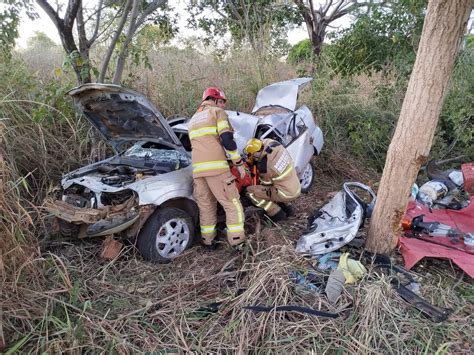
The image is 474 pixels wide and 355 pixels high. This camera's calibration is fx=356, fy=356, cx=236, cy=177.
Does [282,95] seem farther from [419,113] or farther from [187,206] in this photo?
[419,113]

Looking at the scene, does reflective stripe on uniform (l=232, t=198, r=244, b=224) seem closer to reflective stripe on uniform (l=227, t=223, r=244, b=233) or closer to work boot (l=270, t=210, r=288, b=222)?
reflective stripe on uniform (l=227, t=223, r=244, b=233)

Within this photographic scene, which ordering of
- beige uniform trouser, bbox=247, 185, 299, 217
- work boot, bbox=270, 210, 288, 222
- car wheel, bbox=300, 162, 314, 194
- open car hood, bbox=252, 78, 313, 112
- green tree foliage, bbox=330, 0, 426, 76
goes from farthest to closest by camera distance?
green tree foliage, bbox=330, 0, 426, 76, car wheel, bbox=300, 162, 314, 194, open car hood, bbox=252, 78, 313, 112, work boot, bbox=270, 210, 288, 222, beige uniform trouser, bbox=247, 185, 299, 217

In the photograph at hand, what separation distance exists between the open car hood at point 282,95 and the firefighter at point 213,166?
153 centimetres

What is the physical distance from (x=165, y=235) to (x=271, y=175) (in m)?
1.32

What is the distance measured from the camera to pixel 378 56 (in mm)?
7070

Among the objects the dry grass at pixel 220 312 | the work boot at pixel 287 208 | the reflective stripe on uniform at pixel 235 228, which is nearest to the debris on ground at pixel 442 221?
the dry grass at pixel 220 312

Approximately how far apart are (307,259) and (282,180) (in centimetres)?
98

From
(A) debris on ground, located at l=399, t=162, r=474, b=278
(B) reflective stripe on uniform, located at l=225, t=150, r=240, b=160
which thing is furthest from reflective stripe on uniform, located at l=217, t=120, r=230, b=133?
(A) debris on ground, located at l=399, t=162, r=474, b=278

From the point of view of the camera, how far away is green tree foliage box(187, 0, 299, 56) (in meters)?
7.17

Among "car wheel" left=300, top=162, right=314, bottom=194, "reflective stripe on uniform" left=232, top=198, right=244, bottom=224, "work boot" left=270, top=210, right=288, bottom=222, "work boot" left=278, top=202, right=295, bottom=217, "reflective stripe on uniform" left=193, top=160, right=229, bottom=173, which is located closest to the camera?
"reflective stripe on uniform" left=193, top=160, right=229, bottom=173

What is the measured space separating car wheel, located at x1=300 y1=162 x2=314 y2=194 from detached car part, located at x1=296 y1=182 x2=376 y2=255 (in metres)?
1.28

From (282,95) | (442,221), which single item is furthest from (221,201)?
(442,221)

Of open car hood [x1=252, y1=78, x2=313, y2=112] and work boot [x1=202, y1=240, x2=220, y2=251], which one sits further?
open car hood [x1=252, y1=78, x2=313, y2=112]

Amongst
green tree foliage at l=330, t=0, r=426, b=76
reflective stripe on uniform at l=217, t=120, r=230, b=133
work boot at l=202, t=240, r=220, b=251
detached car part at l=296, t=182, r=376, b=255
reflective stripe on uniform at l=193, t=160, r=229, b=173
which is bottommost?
work boot at l=202, t=240, r=220, b=251
